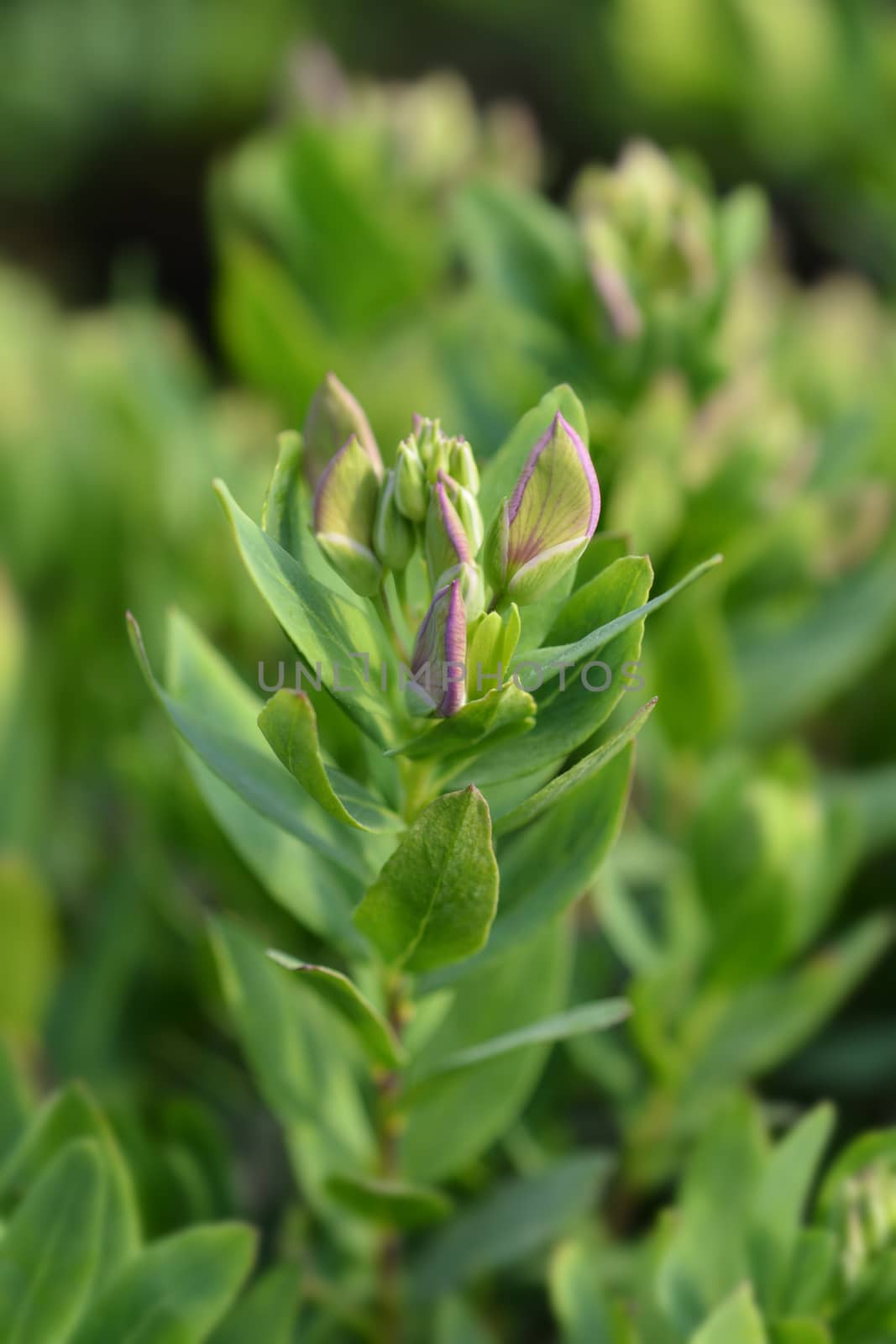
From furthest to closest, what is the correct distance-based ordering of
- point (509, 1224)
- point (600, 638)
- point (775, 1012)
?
point (775, 1012)
point (509, 1224)
point (600, 638)

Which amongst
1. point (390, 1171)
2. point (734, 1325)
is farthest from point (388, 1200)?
point (734, 1325)

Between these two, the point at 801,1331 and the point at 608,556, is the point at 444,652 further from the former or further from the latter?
the point at 801,1331

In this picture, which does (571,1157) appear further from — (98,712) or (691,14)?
(691,14)

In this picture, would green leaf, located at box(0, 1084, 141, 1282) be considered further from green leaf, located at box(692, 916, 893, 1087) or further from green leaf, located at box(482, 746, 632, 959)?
green leaf, located at box(692, 916, 893, 1087)

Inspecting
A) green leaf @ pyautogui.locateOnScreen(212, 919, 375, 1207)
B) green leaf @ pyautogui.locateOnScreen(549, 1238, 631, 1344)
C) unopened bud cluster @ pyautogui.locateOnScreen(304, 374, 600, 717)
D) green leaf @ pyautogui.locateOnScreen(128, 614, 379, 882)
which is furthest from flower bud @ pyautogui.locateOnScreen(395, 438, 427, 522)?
green leaf @ pyautogui.locateOnScreen(549, 1238, 631, 1344)

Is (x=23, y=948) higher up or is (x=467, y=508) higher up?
(x=467, y=508)

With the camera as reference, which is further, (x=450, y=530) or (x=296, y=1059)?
(x=296, y=1059)
